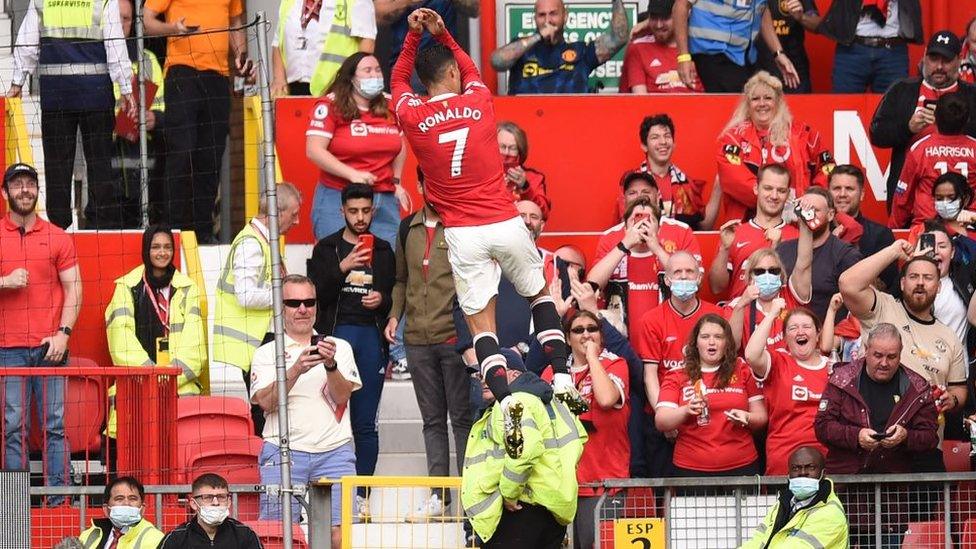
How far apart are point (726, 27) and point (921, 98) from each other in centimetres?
202

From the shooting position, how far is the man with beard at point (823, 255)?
1306cm

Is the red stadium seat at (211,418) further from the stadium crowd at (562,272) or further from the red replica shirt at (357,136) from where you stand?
the red replica shirt at (357,136)

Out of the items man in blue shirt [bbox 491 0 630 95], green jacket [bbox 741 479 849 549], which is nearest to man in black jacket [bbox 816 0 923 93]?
man in blue shirt [bbox 491 0 630 95]

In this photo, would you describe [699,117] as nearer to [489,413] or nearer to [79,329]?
[79,329]

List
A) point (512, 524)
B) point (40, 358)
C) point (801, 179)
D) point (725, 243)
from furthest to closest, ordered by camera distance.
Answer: point (801, 179), point (725, 243), point (40, 358), point (512, 524)

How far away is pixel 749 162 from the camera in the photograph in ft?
47.9

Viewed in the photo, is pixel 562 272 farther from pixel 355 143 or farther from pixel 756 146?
pixel 756 146

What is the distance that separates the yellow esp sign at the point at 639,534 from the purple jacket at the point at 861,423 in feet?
4.06

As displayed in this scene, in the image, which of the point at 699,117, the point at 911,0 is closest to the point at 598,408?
the point at 699,117

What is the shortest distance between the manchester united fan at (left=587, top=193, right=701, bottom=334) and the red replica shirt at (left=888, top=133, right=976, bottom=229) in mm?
1889

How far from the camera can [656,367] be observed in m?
Result: 12.4

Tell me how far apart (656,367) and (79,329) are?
13.8 ft

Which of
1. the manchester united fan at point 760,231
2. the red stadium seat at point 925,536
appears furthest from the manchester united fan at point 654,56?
the red stadium seat at point 925,536

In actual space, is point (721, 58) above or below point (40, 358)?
above
